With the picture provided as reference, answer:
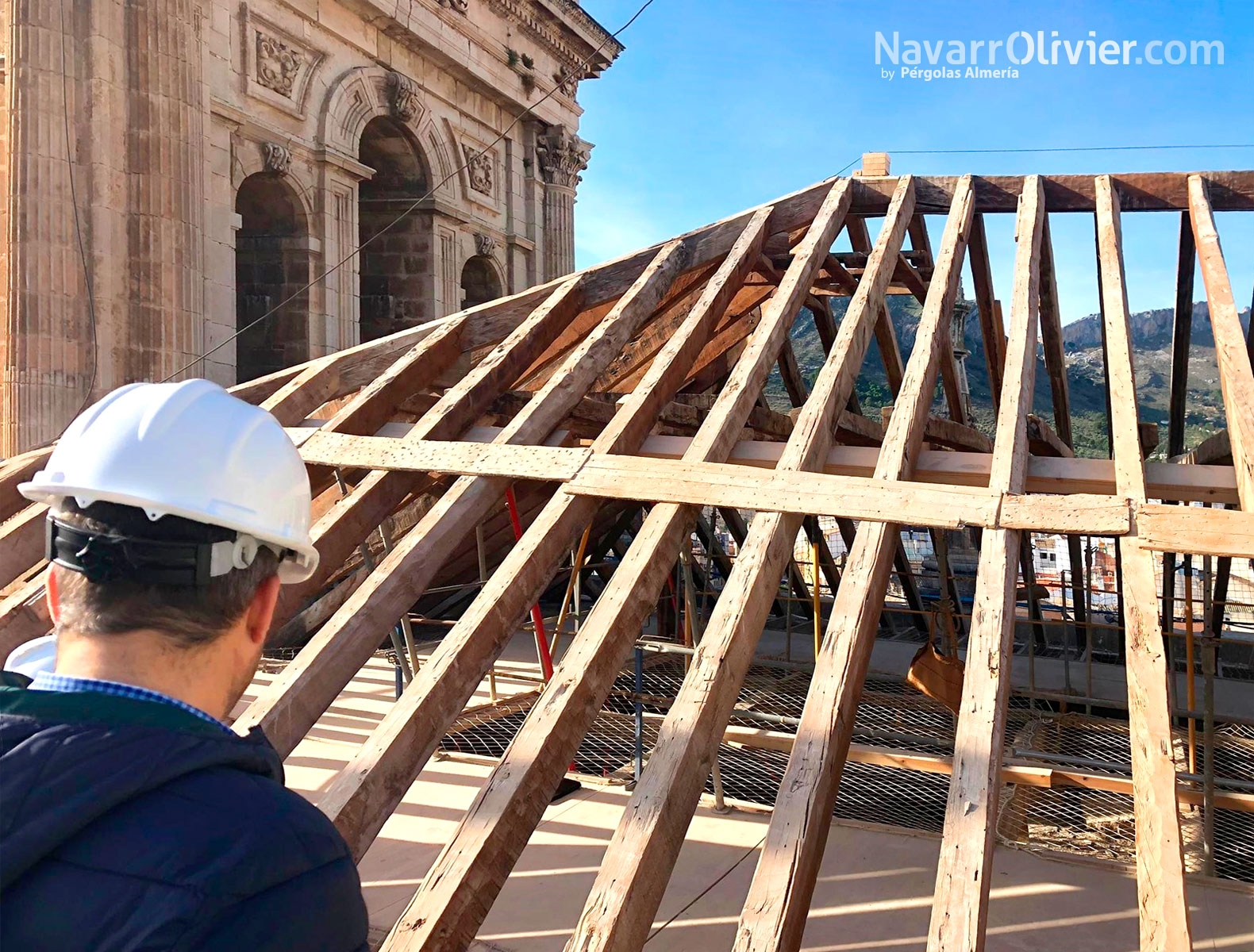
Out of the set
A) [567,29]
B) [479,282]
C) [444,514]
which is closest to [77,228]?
[444,514]

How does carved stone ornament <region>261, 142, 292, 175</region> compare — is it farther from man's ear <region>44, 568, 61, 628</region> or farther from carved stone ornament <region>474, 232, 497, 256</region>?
man's ear <region>44, 568, 61, 628</region>

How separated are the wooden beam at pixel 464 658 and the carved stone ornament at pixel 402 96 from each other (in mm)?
11376

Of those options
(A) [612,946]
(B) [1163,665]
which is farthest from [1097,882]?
(A) [612,946]

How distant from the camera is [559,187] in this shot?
20.1 metres

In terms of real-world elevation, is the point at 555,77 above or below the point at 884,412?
above

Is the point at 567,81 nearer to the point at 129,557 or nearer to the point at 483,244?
the point at 483,244

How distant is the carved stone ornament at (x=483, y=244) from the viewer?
17.8 meters

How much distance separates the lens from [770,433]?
29.2 ft

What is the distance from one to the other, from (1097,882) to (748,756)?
12.9 feet

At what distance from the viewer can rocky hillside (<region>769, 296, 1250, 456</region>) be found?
58.0m

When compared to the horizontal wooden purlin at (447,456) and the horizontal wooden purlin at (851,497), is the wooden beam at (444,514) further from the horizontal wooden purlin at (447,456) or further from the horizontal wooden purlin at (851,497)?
the horizontal wooden purlin at (851,497)

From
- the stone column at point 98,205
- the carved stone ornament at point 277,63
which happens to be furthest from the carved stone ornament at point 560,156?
the stone column at point 98,205

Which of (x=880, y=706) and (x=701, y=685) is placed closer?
(x=701, y=685)

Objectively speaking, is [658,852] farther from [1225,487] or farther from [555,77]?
[555,77]
